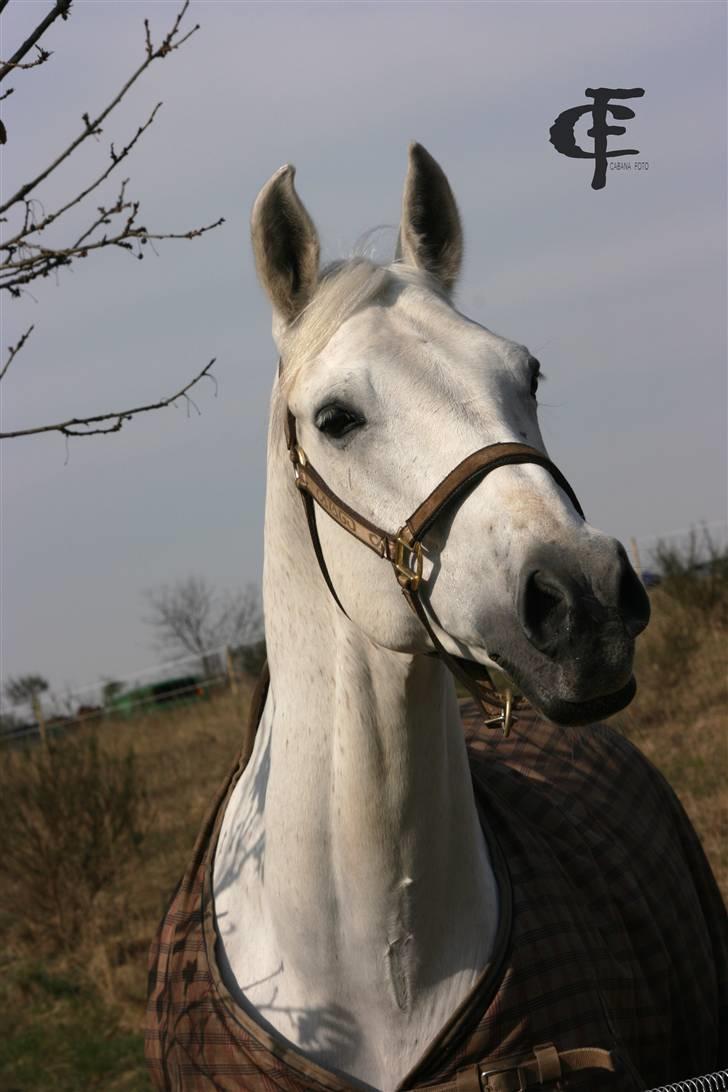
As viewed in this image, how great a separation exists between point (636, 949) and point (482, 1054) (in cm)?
86

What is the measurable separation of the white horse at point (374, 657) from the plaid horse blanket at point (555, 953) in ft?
0.18

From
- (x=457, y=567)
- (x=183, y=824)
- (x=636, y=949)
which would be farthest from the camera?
(x=183, y=824)

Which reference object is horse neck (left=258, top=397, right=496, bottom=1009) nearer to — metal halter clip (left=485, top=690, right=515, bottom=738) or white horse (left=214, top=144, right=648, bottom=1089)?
white horse (left=214, top=144, right=648, bottom=1089)

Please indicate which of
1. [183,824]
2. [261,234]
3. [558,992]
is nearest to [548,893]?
[558,992]

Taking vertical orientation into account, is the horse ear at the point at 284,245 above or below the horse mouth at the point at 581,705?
Answer: above

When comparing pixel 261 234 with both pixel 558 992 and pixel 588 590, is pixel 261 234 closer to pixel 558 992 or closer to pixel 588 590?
pixel 588 590

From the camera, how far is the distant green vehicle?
18.5 m

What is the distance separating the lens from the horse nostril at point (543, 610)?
5.55 feet

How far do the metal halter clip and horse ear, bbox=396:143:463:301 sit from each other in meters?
0.96

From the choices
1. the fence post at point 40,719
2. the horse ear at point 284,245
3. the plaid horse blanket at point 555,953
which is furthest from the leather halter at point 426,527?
the fence post at point 40,719

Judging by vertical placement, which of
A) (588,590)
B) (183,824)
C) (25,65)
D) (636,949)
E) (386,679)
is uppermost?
(25,65)

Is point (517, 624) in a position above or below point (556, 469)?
below

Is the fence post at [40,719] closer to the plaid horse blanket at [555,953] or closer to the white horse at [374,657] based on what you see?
the plaid horse blanket at [555,953]

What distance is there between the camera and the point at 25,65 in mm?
1963
